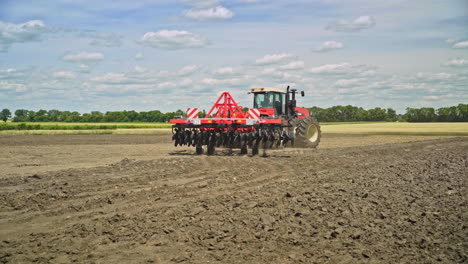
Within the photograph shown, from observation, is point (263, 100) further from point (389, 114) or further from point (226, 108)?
point (389, 114)

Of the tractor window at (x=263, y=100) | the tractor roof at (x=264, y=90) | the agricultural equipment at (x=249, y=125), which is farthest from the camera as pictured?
the tractor window at (x=263, y=100)

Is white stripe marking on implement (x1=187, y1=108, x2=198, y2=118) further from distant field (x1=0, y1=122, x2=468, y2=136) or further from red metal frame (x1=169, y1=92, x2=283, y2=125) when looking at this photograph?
distant field (x1=0, y1=122, x2=468, y2=136)

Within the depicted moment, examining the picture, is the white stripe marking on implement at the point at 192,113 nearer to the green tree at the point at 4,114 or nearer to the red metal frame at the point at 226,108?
the red metal frame at the point at 226,108

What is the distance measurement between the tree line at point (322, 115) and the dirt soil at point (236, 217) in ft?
184

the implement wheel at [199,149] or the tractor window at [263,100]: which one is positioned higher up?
the tractor window at [263,100]

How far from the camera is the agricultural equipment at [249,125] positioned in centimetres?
1612

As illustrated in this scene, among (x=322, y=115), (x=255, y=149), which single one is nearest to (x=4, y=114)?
(x=322, y=115)

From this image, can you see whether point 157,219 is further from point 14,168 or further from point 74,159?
point 74,159

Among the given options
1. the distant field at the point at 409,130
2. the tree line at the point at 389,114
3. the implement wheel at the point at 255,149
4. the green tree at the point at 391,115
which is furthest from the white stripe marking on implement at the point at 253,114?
the green tree at the point at 391,115

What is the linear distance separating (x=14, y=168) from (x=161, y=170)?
454cm

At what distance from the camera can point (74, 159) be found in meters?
16.0

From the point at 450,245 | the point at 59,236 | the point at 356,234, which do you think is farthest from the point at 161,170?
the point at 450,245

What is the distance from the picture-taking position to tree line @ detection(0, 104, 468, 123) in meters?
70.8

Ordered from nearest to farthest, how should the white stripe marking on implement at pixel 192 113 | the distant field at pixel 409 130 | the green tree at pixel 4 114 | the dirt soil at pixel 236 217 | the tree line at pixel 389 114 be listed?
1. the dirt soil at pixel 236 217
2. the white stripe marking on implement at pixel 192 113
3. the distant field at pixel 409 130
4. the green tree at pixel 4 114
5. the tree line at pixel 389 114
